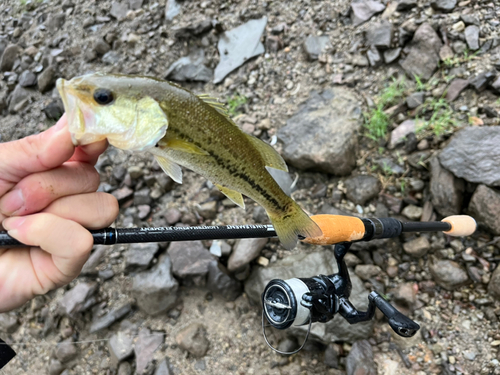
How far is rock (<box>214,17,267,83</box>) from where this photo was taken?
483 cm

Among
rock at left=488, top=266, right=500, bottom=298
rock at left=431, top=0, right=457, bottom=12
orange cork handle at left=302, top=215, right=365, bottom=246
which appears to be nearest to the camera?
orange cork handle at left=302, top=215, right=365, bottom=246

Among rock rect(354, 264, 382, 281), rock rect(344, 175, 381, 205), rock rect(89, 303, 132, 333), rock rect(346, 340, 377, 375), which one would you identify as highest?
rock rect(344, 175, 381, 205)

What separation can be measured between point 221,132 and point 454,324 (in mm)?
3056

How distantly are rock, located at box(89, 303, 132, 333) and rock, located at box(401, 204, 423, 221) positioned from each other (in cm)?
299

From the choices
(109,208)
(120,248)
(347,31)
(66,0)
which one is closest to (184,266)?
(120,248)

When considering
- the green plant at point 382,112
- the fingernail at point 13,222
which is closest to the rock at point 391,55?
the green plant at point 382,112

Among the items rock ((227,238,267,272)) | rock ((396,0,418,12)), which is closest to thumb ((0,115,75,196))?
rock ((227,238,267,272))

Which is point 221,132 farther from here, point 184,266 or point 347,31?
point 347,31

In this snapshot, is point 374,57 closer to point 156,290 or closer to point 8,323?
point 156,290

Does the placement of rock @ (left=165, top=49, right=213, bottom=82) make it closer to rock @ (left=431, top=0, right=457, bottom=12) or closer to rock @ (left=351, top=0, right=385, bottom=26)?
rock @ (left=351, top=0, right=385, bottom=26)

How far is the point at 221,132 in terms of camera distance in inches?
63.3

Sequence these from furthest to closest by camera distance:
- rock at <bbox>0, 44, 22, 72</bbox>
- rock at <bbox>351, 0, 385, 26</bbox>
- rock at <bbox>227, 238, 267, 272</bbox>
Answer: rock at <bbox>0, 44, 22, 72</bbox>, rock at <bbox>351, 0, 385, 26</bbox>, rock at <bbox>227, 238, 267, 272</bbox>

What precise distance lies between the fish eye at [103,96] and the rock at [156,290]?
2.61 meters

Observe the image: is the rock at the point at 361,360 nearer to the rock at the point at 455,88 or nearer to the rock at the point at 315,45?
the rock at the point at 455,88
